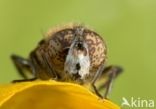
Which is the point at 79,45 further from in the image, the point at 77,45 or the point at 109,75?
the point at 109,75

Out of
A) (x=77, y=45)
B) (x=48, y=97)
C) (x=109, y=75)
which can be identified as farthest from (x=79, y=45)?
(x=109, y=75)

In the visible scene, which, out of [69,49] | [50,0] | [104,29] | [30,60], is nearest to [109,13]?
[104,29]

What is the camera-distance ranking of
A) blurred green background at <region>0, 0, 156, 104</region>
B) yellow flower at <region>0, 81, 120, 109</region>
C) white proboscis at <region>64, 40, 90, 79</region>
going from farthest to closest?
blurred green background at <region>0, 0, 156, 104</region>
white proboscis at <region>64, 40, 90, 79</region>
yellow flower at <region>0, 81, 120, 109</region>

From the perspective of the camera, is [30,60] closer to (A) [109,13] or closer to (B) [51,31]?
(B) [51,31]

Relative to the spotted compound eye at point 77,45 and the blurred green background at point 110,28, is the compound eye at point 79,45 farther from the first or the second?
the blurred green background at point 110,28

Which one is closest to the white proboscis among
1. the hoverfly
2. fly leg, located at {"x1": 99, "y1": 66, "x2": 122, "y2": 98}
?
the hoverfly

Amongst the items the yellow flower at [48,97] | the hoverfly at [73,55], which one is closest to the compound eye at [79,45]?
the hoverfly at [73,55]

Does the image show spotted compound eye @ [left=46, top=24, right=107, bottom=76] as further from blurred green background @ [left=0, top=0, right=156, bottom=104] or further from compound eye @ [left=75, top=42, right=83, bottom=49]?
blurred green background @ [left=0, top=0, right=156, bottom=104]
